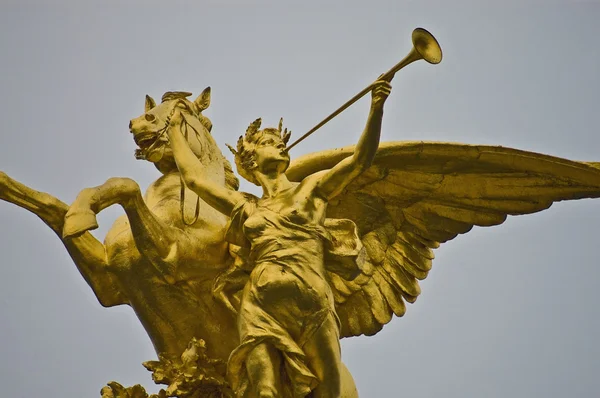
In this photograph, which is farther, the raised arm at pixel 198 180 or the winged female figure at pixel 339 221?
the raised arm at pixel 198 180

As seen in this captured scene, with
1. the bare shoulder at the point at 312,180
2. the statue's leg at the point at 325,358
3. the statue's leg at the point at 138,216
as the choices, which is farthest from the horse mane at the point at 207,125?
the statue's leg at the point at 325,358

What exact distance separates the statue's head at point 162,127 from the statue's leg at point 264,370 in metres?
1.84

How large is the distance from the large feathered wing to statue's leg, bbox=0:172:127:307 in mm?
1364

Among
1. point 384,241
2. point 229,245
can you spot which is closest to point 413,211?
point 384,241

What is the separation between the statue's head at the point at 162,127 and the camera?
36.8ft

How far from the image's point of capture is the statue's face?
413 inches

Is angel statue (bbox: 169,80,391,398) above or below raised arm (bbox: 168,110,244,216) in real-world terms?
below

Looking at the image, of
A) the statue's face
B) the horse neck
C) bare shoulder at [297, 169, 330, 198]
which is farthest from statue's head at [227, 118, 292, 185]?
the horse neck

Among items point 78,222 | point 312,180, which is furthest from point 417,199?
point 78,222

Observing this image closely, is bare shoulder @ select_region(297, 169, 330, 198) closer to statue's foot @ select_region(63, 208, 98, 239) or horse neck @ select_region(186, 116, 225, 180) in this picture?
horse neck @ select_region(186, 116, 225, 180)

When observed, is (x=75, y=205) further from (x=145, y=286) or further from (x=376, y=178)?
(x=376, y=178)

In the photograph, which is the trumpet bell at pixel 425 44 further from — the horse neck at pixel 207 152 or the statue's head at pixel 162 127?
the statue's head at pixel 162 127

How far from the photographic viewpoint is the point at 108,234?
36.6 feet

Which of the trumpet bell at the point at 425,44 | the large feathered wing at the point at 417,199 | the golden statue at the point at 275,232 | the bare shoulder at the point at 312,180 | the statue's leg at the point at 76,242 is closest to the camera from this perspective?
the trumpet bell at the point at 425,44
